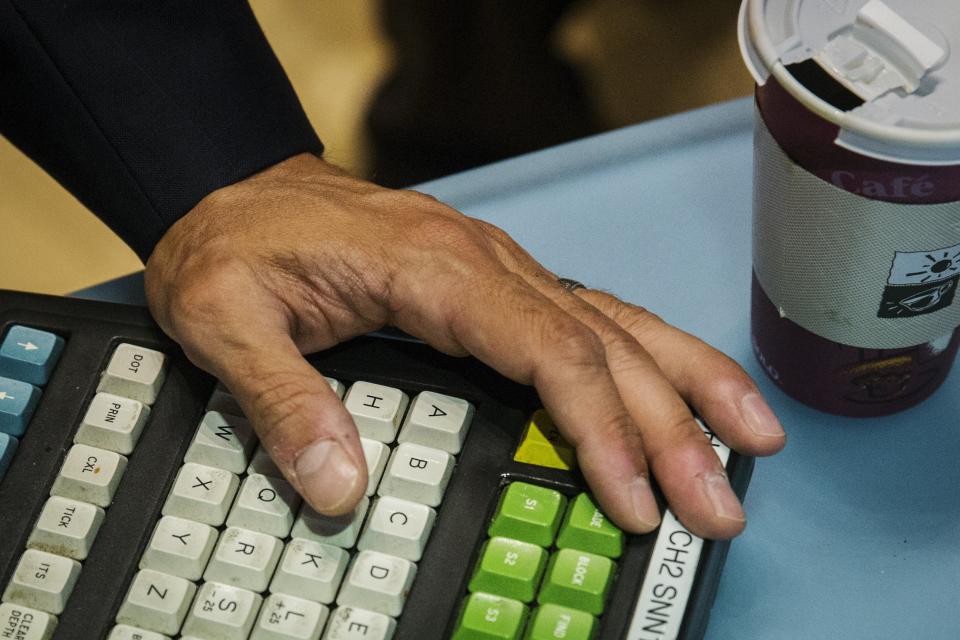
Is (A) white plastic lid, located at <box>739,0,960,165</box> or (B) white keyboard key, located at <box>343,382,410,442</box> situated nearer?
(A) white plastic lid, located at <box>739,0,960,165</box>

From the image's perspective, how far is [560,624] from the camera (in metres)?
0.46

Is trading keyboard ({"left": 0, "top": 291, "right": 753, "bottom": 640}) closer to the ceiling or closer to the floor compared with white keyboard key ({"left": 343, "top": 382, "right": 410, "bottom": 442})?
closer to the floor

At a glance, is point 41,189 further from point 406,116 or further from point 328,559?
point 328,559

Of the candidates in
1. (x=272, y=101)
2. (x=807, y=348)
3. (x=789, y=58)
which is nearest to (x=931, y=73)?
(x=789, y=58)

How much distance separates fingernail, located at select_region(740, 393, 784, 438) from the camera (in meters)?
0.50

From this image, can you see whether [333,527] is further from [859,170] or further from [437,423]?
[859,170]

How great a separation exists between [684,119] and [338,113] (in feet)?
2.33

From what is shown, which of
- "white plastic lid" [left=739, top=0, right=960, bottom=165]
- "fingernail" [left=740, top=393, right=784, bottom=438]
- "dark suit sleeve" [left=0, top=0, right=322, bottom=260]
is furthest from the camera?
"dark suit sleeve" [left=0, top=0, right=322, bottom=260]

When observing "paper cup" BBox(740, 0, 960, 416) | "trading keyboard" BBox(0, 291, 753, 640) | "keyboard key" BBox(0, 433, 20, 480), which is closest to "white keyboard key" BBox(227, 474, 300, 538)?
"trading keyboard" BBox(0, 291, 753, 640)

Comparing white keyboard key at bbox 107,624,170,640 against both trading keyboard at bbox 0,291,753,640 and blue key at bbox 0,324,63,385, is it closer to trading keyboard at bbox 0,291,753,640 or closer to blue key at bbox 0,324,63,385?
trading keyboard at bbox 0,291,753,640

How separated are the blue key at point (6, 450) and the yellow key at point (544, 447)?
233 mm

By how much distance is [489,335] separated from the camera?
53cm

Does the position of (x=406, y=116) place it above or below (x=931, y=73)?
above

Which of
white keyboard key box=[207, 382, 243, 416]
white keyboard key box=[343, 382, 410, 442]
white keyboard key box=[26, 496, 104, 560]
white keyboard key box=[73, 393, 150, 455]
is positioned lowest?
white keyboard key box=[26, 496, 104, 560]
